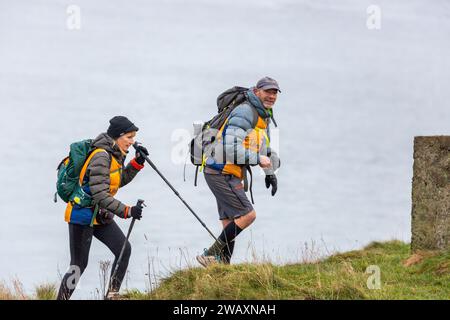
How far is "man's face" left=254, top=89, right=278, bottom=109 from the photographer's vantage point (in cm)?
1476

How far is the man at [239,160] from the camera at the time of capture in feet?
48.1

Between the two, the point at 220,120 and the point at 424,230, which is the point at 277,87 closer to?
the point at 220,120

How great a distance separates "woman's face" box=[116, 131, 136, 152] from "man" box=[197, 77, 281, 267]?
135cm

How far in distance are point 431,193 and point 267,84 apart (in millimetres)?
3418

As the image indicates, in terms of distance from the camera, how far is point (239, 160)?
14664 mm

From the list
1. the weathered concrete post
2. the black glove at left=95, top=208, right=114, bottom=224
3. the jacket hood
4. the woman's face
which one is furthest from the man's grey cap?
the weathered concrete post

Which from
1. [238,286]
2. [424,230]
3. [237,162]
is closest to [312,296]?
[238,286]

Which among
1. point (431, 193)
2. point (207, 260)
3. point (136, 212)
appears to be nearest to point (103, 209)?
point (136, 212)

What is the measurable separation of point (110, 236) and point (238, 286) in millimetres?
1999

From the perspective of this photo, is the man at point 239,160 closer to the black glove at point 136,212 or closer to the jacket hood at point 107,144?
the black glove at point 136,212

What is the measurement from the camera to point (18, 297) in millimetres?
14219

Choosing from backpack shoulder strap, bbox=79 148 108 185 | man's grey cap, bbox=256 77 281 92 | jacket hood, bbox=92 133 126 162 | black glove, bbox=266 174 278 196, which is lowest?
black glove, bbox=266 174 278 196

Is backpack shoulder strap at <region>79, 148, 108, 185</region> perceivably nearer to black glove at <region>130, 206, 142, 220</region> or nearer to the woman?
the woman

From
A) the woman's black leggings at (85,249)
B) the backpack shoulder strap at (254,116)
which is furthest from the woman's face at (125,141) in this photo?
the backpack shoulder strap at (254,116)
